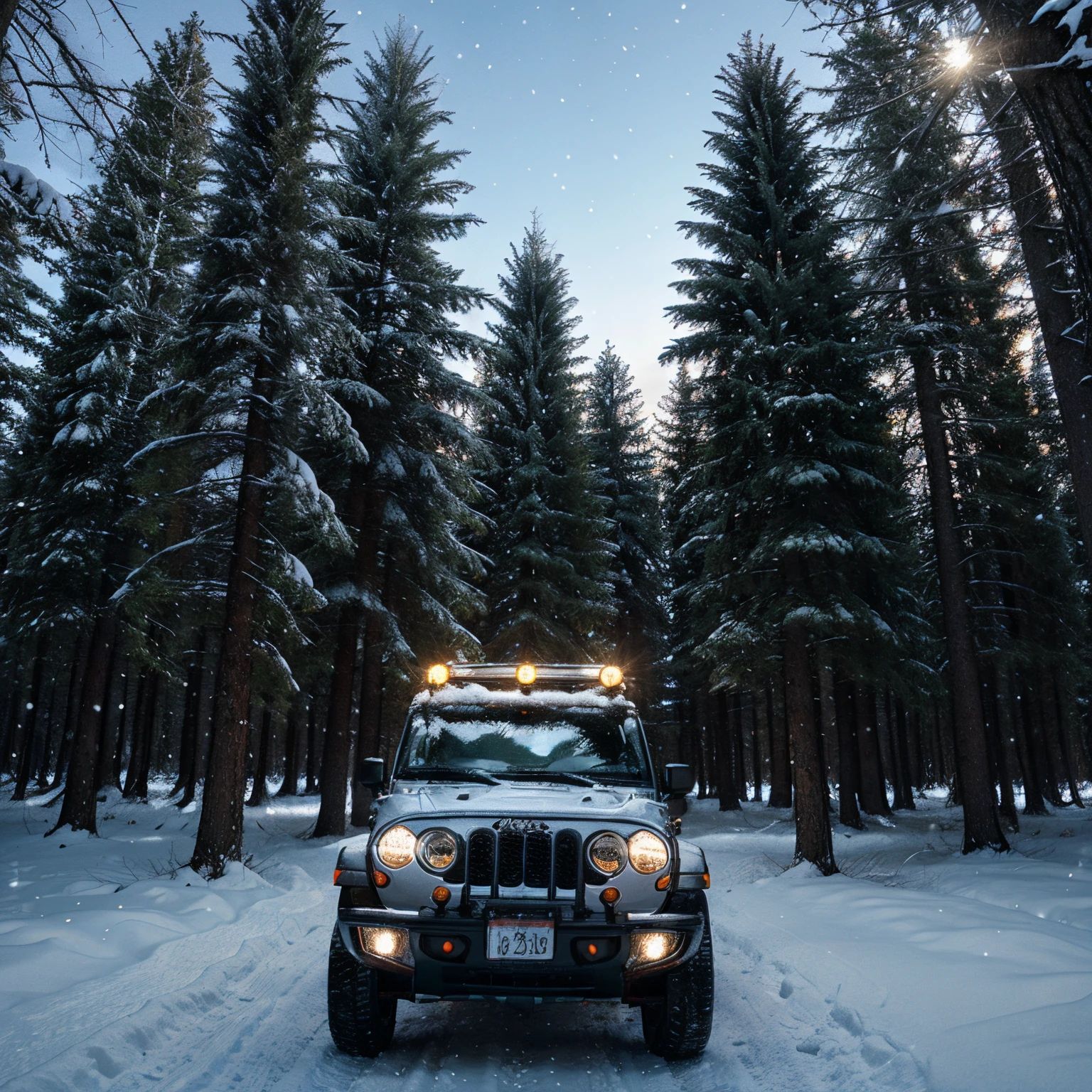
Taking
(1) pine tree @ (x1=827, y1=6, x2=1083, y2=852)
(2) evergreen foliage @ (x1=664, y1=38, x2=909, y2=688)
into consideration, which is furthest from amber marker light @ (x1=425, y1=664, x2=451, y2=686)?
(2) evergreen foliage @ (x1=664, y1=38, x2=909, y2=688)

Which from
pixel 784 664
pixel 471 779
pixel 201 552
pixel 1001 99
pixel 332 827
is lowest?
pixel 332 827

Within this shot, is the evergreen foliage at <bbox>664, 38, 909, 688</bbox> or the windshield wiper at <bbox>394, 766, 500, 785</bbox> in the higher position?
the evergreen foliage at <bbox>664, 38, 909, 688</bbox>

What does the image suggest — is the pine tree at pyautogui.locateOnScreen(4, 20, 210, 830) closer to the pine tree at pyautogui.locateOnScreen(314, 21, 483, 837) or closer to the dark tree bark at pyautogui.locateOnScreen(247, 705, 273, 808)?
the pine tree at pyautogui.locateOnScreen(314, 21, 483, 837)

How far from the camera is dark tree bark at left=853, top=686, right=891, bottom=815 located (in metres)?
23.0

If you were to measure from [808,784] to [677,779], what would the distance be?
8.63m

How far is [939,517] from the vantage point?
15.1m

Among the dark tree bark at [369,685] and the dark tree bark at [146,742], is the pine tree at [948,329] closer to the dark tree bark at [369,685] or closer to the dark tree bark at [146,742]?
the dark tree bark at [369,685]

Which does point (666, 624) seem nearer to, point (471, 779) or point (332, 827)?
point (332, 827)

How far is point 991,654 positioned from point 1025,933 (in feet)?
53.8

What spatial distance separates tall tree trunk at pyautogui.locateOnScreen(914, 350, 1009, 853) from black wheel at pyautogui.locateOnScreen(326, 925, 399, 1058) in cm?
1325

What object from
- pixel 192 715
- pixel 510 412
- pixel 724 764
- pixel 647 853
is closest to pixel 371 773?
pixel 647 853

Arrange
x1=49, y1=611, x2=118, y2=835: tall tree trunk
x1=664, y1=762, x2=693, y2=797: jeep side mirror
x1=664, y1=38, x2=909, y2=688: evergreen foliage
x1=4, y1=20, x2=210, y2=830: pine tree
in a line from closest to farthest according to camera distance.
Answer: x1=664, y1=762, x2=693, y2=797: jeep side mirror
x1=664, y1=38, x2=909, y2=688: evergreen foliage
x1=49, y1=611, x2=118, y2=835: tall tree trunk
x1=4, y1=20, x2=210, y2=830: pine tree

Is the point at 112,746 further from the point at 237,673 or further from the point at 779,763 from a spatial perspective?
the point at 779,763

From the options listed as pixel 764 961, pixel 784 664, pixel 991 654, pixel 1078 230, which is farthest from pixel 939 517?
pixel 764 961
